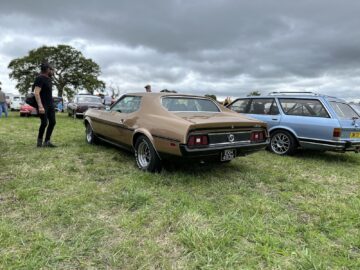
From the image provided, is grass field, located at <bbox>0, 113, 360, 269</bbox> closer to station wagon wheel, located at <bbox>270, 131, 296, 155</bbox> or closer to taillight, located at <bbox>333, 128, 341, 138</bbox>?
taillight, located at <bbox>333, 128, 341, 138</bbox>

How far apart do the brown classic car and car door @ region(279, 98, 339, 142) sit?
73.1 inches

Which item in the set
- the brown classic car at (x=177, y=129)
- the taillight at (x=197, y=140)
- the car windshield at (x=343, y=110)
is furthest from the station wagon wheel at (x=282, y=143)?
the taillight at (x=197, y=140)

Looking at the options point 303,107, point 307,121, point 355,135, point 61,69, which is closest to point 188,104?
point 307,121

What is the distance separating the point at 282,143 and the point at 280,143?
0.19 feet

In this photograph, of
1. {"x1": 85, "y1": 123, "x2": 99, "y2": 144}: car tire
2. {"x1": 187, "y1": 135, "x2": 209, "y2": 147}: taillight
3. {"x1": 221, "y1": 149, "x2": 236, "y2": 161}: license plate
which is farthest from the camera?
{"x1": 85, "y1": 123, "x2": 99, "y2": 144}: car tire

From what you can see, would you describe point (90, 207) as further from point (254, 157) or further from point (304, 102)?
point (304, 102)

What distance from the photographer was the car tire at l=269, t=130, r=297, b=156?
6.41 meters

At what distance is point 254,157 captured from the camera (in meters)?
6.21

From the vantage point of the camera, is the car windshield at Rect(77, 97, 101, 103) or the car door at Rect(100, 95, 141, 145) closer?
the car door at Rect(100, 95, 141, 145)

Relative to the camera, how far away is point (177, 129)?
3.88 metres

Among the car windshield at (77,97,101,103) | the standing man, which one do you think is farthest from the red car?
the standing man

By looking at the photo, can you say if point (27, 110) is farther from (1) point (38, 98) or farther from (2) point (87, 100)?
(1) point (38, 98)

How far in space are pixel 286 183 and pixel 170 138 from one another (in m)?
1.99

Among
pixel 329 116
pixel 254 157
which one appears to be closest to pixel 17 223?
pixel 254 157
